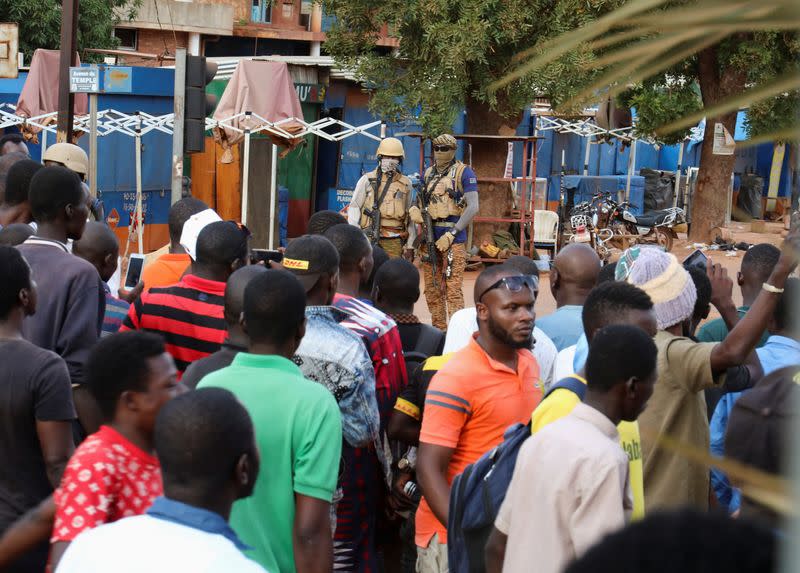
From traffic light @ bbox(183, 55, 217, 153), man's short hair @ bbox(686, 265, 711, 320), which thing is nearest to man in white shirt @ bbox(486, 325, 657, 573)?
man's short hair @ bbox(686, 265, 711, 320)

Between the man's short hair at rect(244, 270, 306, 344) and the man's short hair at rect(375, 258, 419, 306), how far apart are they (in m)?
1.88

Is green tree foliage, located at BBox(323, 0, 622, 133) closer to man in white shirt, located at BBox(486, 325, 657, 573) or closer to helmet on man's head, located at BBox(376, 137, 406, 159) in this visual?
helmet on man's head, located at BBox(376, 137, 406, 159)

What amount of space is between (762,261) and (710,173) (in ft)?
52.0

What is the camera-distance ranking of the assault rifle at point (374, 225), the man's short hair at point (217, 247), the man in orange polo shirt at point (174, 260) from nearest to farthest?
the man's short hair at point (217, 247)
the man in orange polo shirt at point (174, 260)
the assault rifle at point (374, 225)

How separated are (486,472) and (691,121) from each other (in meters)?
2.17

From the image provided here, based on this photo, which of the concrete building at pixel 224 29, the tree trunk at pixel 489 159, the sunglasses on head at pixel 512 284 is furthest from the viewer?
the concrete building at pixel 224 29

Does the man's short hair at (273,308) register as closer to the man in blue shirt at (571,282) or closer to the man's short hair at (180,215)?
the man in blue shirt at (571,282)

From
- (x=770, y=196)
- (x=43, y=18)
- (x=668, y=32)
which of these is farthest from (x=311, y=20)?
(x=668, y=32)

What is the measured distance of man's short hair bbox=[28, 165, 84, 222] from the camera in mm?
4785

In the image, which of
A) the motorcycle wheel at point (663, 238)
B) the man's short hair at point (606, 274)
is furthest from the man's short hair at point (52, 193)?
the motorcycle wheel at point (663, 238)

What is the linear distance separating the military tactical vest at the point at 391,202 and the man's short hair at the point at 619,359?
8.05 m

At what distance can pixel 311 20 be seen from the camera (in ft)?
95.7

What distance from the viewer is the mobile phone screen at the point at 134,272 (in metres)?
6.41

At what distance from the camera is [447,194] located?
1159 centimetres
